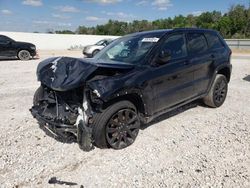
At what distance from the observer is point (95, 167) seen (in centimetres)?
348

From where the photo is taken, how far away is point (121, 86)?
368 centimetres

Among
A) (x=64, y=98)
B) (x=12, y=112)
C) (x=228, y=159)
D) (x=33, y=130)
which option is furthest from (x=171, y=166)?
(x=12, y=112)

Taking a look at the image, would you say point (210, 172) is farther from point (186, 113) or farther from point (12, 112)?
point (12, 112)

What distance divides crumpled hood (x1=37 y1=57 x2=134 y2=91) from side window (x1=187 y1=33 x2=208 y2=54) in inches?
67.4

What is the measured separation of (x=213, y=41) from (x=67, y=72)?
3526 mm

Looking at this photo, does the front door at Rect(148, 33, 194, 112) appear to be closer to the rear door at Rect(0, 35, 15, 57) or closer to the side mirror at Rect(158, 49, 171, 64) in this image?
the side mirror at Rect(158, 49, 171, 64)

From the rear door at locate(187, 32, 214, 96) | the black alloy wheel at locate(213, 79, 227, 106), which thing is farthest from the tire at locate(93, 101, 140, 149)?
the black alloy wheel at locate(213, 79, 227, 106)

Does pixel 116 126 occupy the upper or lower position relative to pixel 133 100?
lower

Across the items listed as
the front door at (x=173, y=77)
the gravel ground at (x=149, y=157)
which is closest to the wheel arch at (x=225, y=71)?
the gravel ground at (x=149, y=157)

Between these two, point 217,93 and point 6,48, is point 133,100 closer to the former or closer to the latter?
point 217,93

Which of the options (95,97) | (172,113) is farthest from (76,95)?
(172,113)

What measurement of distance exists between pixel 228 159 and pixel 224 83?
2.77 metres

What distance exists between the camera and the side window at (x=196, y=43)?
509 centimetres

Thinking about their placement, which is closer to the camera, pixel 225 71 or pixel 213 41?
pixel 213 41
